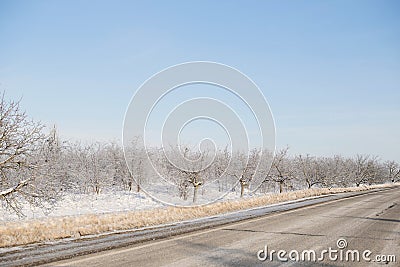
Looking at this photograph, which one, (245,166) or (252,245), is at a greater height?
(245,166)

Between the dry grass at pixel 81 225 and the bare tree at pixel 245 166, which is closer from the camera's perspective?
the dry grass at pixel 81 225

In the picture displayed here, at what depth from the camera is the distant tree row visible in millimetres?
15211

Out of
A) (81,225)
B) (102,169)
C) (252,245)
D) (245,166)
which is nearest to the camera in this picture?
(252,245)

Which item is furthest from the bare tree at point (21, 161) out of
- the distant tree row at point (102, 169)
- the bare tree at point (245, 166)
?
the bare tree at point (245, 166)

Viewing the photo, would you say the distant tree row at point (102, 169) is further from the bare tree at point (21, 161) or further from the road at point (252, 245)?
the road at point (252, 245)

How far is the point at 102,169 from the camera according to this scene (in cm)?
5394

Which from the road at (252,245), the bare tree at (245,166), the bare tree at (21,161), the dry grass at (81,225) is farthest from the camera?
the bare tree at (245,166)

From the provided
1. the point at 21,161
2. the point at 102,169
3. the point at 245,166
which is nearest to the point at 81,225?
the point at 21,161

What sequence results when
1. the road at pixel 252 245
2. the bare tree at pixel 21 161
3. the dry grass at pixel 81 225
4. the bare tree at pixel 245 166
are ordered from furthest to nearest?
the bare tree at pixel 245 166 → the bare tree at pixel 21 161 → the dry grass at pixel 81 225 → the road at pixel 252 245

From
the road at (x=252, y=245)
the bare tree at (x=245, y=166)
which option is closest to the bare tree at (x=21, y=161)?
the road at (x=252, y=245)

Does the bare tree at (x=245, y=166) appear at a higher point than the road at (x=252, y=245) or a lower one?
higher

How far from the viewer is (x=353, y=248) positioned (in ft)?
28.0

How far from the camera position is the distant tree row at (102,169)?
49.9 feet

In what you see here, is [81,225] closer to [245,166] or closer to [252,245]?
[252,245]
